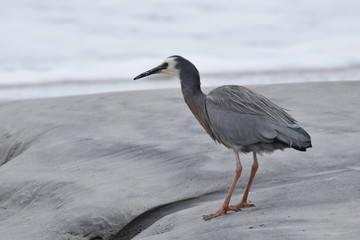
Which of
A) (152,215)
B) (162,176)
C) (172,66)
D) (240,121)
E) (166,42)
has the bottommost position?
(152,215)

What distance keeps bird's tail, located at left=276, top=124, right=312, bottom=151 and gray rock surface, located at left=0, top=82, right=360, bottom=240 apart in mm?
318

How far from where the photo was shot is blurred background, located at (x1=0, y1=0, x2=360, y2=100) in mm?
9844

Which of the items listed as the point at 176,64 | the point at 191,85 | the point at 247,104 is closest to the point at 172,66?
the point at 176,64

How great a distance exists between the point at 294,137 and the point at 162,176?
1.25m

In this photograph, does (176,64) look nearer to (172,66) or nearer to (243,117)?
(172,66)

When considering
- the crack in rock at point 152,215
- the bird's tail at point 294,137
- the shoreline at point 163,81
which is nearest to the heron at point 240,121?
the bird's tail at point 294,137

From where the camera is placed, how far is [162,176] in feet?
16.8

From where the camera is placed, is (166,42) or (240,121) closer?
(240,121)

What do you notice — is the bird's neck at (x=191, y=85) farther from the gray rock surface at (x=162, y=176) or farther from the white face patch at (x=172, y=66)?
the gray rock surface at (x=162, y=176)

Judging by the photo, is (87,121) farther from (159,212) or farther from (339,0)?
(339,0)

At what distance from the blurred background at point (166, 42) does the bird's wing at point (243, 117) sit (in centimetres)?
456

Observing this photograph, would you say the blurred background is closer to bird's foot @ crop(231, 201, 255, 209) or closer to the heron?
the heron

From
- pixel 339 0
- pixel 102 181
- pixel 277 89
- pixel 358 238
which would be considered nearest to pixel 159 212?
pixel 102 181

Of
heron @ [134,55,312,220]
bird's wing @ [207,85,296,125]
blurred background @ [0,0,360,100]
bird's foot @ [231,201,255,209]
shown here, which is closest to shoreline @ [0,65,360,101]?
blurred background @ [0,0,360,100]
